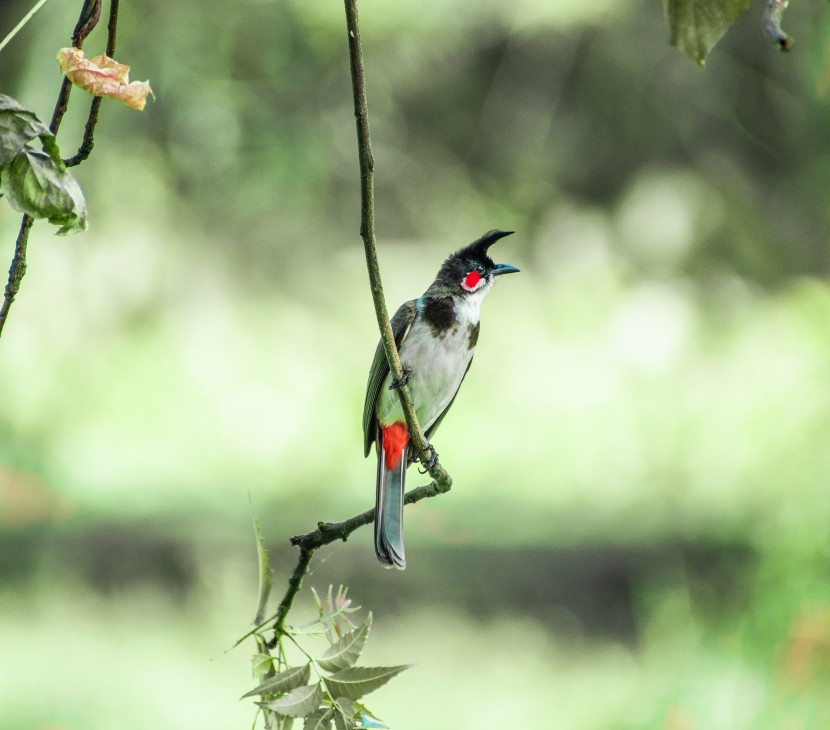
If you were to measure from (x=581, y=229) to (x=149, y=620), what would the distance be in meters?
2.08

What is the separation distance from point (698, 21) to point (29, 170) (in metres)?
0.25

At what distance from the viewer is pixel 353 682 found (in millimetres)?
453

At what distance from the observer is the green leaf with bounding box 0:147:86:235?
378 millimetres

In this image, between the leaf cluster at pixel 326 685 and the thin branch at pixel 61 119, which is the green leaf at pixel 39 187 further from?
the leaf cluster at pixel 326 685

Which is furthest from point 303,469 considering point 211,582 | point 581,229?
point 581,229

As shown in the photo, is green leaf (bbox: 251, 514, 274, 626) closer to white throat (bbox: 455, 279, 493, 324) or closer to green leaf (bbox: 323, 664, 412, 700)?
green leaf (bbox: 323, 664, 412, 700)

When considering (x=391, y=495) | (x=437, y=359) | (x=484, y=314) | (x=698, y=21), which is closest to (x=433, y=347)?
(x=437, y=359)

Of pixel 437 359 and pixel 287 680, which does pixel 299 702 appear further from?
pixel 437 359

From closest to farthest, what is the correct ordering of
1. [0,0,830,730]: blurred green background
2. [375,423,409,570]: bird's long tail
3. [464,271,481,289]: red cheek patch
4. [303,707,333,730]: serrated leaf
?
[303,707,333,730]: serrated leaf
[375,423,409,570]: bird's long tail
[464,271,481,289]: red cheek patch
[0,0,830,730]: blurred green background

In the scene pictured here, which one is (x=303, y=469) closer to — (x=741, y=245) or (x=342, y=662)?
(x=741, y=245)

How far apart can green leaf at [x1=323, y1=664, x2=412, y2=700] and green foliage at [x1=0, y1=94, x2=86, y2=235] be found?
0.23m

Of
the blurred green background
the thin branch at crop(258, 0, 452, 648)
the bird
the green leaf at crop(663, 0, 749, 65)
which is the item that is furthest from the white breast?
the blurred green background

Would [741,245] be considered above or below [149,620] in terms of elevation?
above

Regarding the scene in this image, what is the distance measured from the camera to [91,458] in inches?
142
